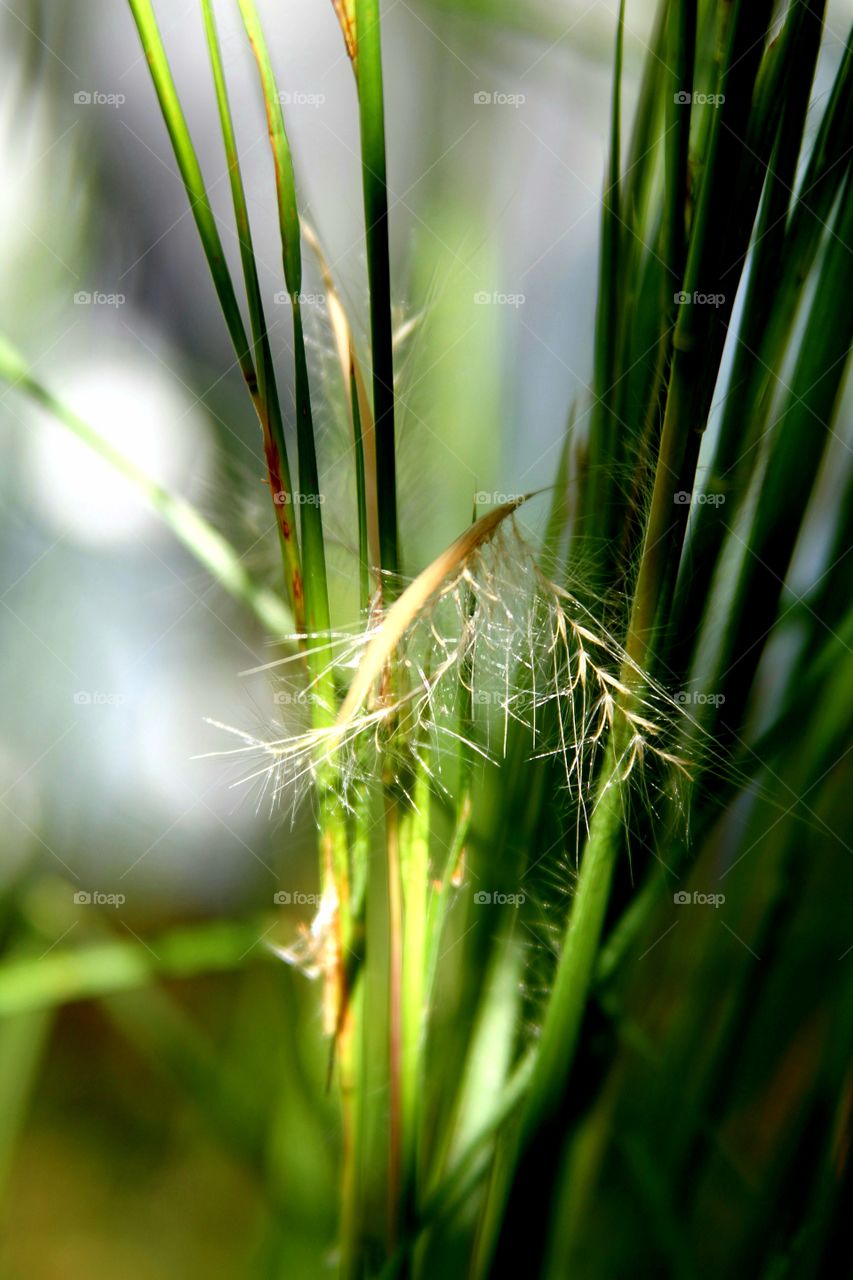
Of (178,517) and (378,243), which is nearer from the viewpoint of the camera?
(378,243)

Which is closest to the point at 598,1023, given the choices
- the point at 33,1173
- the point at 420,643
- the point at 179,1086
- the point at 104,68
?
the point at 420,643

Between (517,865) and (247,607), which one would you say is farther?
(247,607)

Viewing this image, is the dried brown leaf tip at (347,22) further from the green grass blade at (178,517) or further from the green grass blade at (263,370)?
the green grass blade at (178,517)

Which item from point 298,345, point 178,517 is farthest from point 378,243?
point 178,517

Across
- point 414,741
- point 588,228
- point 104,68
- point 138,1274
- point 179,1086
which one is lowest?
point 138,1274

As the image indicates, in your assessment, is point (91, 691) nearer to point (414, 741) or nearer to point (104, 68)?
point (414, 741)

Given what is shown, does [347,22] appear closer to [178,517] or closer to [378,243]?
[378,243]

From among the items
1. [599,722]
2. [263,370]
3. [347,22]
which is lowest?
[599,722]

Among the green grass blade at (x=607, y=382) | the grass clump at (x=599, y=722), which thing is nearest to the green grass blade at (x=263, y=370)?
the grass clump at (x=599, y=722)

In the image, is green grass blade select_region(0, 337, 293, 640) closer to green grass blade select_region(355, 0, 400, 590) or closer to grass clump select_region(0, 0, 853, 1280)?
grass clump select_region(0, 0, 853, 1280)

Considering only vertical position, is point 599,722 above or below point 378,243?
below

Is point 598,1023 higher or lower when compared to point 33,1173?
higher
